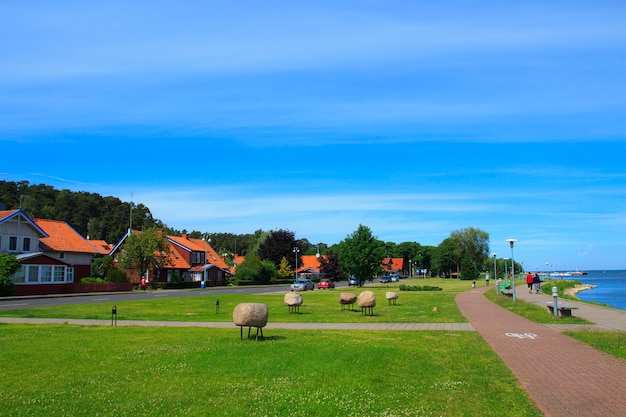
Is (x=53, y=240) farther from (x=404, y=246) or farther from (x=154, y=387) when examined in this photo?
(x=404, y=246)

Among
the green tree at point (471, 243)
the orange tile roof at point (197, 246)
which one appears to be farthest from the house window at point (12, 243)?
the green tree at point (471, 243)

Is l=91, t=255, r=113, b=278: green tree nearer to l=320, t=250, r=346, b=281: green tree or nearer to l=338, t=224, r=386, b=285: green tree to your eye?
l=338, t=224, r=386, b=285: green tree

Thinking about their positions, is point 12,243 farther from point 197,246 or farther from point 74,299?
point 197,246

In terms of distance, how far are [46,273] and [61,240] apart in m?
8.23

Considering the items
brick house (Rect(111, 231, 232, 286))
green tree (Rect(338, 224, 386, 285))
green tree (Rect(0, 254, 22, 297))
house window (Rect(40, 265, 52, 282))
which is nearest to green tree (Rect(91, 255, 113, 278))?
brick house (Rect(111, 231, 232, 286))

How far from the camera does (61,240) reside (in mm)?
55844

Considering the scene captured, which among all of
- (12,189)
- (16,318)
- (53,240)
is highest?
(12,189)

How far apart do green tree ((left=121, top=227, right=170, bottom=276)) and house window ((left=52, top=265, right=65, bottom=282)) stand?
8.50 metres

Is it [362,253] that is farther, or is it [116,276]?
[362,253]

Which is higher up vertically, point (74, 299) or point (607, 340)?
point (607, 340)

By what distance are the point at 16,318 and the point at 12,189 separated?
301 ft

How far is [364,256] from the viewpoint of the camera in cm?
6119

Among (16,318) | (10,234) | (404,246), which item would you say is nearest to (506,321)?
(16,318)

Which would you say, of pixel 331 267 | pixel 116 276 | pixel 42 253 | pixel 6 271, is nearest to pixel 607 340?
pixel 6 271
